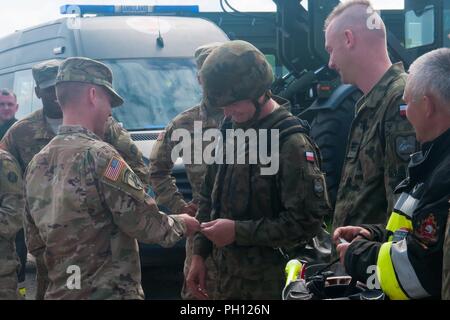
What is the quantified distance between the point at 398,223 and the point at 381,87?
0.85m

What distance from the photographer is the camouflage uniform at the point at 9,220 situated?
12.6ft

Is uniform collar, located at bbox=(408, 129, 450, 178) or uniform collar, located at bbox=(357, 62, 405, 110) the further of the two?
uniform collar, located at bbox=(357, 62, 405, 110)

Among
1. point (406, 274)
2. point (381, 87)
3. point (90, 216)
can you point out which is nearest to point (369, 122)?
point (381, 87)

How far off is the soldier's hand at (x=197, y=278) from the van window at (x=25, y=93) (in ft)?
12.9

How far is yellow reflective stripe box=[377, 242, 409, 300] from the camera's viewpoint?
219 centimetres

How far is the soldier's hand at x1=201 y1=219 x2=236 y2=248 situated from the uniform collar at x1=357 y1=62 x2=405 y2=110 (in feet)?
2.53

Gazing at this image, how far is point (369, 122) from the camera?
3.03 meters

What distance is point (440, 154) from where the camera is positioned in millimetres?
2209

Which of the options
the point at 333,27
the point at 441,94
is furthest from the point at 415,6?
the point at 441,94

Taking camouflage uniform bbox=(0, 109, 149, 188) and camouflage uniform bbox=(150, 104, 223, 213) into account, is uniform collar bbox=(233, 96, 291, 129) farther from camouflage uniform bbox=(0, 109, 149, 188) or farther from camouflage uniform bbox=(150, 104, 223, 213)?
camouflage uniform bbox=(0, 109, 149, 188)

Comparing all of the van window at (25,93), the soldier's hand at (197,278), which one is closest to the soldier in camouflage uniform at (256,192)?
the soldier's hand at (197,278)

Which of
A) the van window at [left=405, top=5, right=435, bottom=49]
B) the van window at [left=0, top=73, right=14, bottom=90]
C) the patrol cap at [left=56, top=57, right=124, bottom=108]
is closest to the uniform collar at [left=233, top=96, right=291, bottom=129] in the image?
the patrol cap at [left=56, top=57, right=124, bottom=108]
